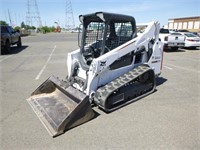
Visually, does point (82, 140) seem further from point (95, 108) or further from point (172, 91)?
point (172, 91)

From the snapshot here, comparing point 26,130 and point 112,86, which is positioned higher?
point 112,86

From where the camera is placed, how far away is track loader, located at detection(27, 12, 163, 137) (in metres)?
4.10

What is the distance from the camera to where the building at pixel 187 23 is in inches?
2431

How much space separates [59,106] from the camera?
171 inches

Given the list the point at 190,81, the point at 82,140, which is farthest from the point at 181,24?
the point at 82,140

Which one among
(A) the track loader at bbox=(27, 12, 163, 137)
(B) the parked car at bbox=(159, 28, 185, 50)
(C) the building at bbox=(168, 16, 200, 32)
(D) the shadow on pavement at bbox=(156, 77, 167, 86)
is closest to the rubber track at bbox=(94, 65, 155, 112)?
(A) the track loader at bbox=(27, 12, 163, 137)

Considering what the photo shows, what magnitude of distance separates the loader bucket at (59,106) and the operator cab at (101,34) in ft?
3.71

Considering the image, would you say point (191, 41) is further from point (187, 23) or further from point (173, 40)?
point (187, 23)

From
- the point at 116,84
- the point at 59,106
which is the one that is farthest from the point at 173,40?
the point at 59,106

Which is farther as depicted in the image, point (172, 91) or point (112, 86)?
point (172, 91)

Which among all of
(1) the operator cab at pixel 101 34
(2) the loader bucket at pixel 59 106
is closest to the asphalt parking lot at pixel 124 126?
(2) the loader bucket at pixel 59 106

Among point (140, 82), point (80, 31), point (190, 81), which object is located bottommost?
point (190, 81)

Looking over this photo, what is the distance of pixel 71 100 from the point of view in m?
4.42

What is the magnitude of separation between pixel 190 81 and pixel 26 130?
18.2 ft
